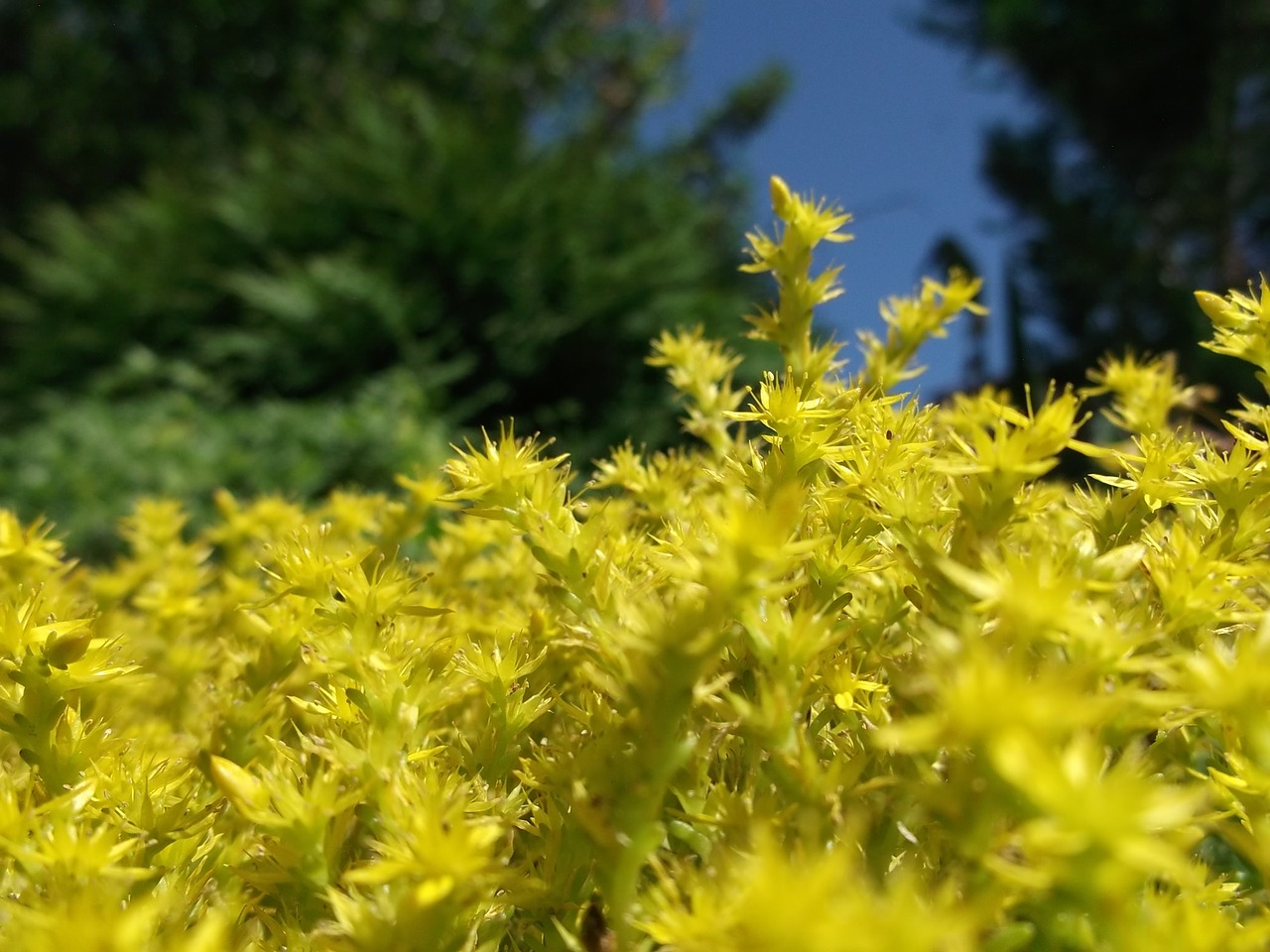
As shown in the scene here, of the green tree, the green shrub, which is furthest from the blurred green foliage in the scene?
the green tree

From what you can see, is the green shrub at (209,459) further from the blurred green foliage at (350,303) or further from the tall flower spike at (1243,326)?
the tall flower spike at (1243,326)

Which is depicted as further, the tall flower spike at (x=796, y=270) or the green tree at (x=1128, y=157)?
the green tree at (x=1128, y=157)

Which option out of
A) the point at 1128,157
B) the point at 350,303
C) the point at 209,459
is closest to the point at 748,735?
the point at 209,459

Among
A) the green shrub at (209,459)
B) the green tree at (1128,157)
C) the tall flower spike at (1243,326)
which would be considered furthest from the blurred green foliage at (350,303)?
the green tree at (1128,157)

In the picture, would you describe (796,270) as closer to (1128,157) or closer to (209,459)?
(209,459)

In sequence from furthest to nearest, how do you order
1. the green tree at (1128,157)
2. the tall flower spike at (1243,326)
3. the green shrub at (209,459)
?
1. the green tree at (1128,157)
2. the green shrub at (209,459)
3. the tall flower spike at (1243,326)
